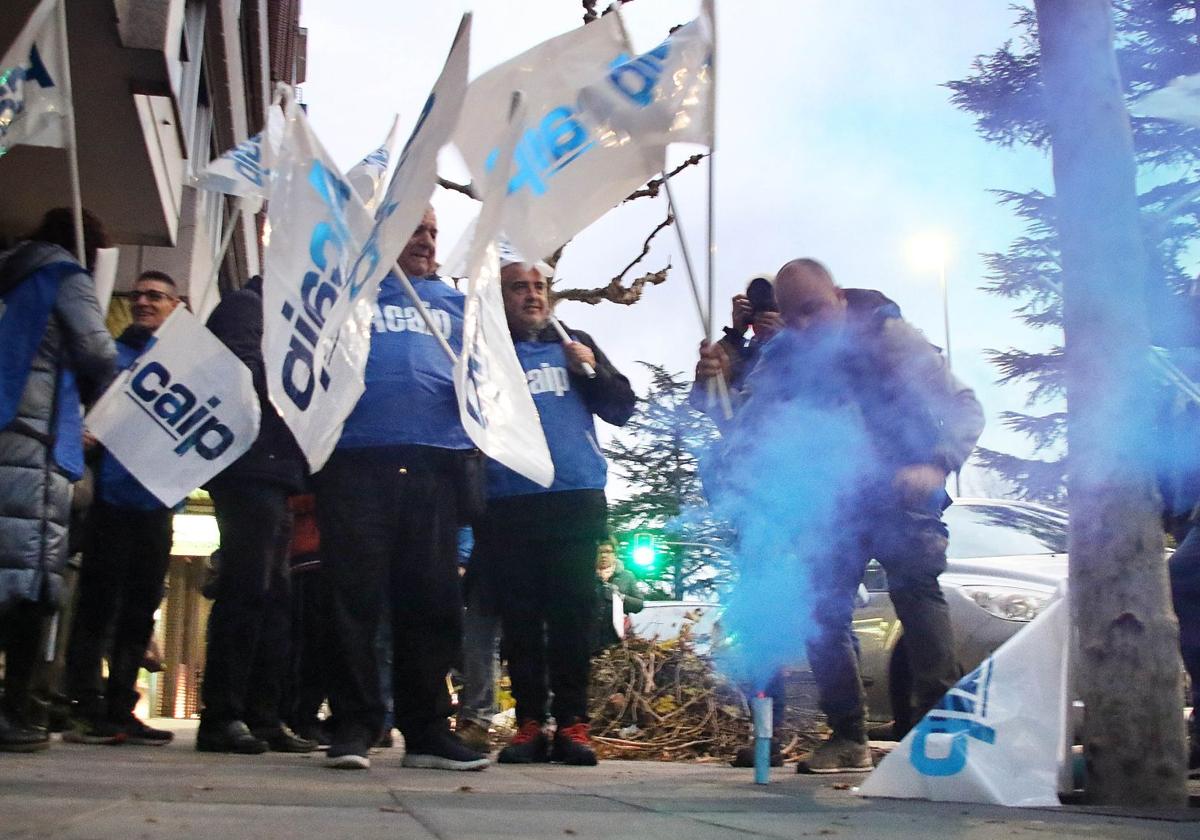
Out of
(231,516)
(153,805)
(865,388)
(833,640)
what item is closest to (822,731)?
(833,640)

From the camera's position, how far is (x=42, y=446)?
4.84 m

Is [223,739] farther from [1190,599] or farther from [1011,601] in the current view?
[1011,601]

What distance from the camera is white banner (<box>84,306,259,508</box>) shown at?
5.52m

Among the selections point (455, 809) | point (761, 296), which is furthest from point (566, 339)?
point (455, 809)

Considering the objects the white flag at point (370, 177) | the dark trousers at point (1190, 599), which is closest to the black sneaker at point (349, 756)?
the white flag at point (370, 177)

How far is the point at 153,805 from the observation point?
3223 mm

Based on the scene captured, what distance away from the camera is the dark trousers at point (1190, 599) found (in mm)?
5160

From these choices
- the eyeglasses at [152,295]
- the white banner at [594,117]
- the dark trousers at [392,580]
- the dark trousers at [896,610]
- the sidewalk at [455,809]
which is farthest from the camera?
the eyeglasses at [152,295]

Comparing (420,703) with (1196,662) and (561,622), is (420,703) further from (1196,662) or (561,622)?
(1196,662)

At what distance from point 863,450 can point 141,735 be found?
334 cm

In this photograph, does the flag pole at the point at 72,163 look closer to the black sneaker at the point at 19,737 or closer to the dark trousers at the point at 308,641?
the black sneaker at the point at 19,737

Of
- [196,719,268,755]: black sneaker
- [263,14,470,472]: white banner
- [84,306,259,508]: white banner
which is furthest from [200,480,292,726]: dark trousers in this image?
[263,14,470,472]: white banner

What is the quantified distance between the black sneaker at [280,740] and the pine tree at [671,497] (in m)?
2.36

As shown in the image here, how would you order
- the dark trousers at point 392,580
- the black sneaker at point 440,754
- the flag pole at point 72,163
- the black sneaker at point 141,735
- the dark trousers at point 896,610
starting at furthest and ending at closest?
the black sneaker at point 141,735, the flag pole at point 72,163, the dark trousers at point 896,610, the black sneaker at point 440,754, the dark trousers at point 392,580
